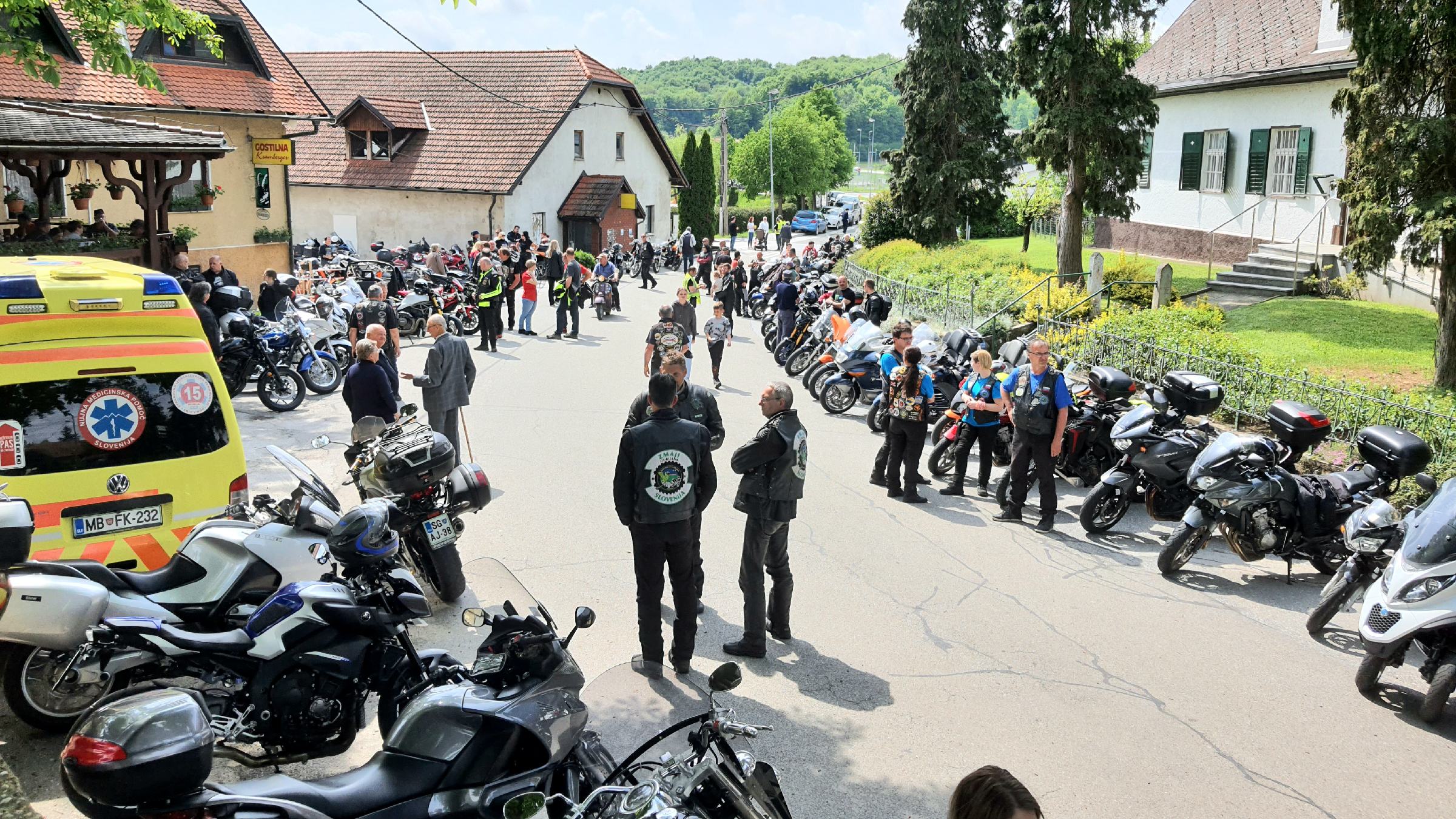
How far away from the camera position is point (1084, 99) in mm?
21141

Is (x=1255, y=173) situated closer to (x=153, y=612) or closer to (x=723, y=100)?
(x=153, y=612)

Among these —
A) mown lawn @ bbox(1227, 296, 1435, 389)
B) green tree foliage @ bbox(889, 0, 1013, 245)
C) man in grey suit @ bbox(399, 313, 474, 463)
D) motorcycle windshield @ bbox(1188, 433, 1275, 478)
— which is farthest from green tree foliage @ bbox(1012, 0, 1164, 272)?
man in grey suit @ bbox(399, 313, 474, 463)

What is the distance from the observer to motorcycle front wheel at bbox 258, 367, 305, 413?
47.9ft

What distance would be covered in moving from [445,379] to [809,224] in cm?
5530

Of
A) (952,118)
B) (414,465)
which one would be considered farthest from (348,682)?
(952,118)

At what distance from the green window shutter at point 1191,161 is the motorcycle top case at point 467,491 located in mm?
24174

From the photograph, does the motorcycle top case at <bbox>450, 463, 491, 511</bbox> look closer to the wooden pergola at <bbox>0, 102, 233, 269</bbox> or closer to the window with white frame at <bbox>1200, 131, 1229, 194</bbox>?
the wooden pergola at <bbox>0, 102, 233, 269</bbox>

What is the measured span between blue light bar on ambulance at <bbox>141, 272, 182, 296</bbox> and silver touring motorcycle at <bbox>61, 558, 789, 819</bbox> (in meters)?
3.69

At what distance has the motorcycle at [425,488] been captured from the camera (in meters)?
7.55

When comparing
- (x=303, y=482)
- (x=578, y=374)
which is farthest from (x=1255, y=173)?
(x=303, y=482)

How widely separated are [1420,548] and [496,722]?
572 centimetres

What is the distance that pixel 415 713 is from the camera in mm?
3920

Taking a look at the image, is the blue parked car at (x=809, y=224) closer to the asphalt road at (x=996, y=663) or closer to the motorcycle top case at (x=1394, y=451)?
the asphalt road at (x=996, y=663)

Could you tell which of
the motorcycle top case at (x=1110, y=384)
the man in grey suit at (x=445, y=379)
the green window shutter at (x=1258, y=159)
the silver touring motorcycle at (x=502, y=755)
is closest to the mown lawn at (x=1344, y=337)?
the motorcycle top case at (x=1110, y=384)
